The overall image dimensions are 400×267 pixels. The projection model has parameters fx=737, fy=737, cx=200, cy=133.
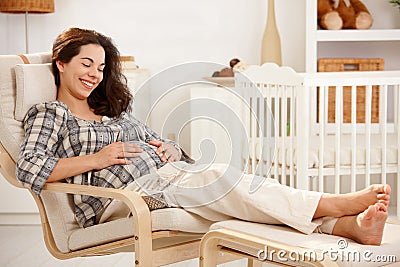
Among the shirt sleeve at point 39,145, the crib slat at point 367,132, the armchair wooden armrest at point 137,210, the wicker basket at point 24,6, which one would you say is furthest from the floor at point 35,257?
the wicker basket at point 24,6

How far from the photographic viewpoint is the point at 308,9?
3936 millimetres

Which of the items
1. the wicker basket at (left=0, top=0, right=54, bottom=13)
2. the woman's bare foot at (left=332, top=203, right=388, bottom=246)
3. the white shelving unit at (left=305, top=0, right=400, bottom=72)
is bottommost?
the woman's bare foot at (left=332, top=203, right=388, bottom=246)

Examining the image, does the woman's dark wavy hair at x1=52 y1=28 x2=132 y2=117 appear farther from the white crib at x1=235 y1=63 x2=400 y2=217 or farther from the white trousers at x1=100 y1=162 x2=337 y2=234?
the white crib at x1=235 y1=63 x2=400 y2=217

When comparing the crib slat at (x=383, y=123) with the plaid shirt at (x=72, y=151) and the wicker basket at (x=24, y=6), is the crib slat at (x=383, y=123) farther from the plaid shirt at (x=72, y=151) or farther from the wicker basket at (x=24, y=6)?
the wicker basket at (x=24, y=6)

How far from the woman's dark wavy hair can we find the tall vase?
1499mm

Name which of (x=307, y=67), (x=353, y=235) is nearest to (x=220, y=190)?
(x=353, y=235)

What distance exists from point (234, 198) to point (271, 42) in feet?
6.57

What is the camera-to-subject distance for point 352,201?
208 centimetres

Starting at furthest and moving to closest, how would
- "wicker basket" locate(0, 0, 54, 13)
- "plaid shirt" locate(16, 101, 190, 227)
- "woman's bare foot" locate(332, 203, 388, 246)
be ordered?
"wicker basket" locate(0, 0, 54, 13) < "plaid shirt" locate(16, 101, 190, 227) < "woman's bare foot" locate(332, 203, 388, 246)

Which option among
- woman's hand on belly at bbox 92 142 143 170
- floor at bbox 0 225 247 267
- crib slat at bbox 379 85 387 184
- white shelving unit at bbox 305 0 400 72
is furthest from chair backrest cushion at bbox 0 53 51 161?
white shelving unit at bbox 305 0 400 72

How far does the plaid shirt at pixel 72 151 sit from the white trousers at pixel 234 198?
75 millimetres

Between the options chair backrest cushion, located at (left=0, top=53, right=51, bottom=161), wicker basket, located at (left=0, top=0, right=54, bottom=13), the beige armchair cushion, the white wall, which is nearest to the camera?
the beige armchair cushion

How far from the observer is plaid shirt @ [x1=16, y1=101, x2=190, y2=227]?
89.7 inches

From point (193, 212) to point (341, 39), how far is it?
2030 millimetres
